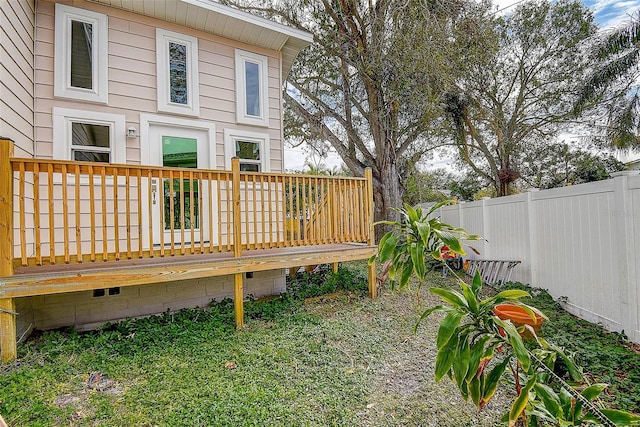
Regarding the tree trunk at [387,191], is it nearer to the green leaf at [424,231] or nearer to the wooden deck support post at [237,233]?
the wooden deck support post at [237,233]

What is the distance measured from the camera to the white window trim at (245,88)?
17.2 feet

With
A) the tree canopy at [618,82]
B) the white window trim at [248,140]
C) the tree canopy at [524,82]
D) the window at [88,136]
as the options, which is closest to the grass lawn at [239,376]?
the window at [88,136]

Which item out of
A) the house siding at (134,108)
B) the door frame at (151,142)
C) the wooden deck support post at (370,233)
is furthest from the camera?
the wooden deck support post at (370,233)

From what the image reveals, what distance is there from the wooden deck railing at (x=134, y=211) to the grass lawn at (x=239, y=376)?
3.15 feet

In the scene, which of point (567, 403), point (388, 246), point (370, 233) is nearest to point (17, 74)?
point (388, 246)

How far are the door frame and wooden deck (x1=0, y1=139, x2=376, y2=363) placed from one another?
104 millimetres

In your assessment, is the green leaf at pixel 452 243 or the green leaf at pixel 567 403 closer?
the green leaf at pixel 567 403

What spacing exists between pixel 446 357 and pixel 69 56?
5.34m

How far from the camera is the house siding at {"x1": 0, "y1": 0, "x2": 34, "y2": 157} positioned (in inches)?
123

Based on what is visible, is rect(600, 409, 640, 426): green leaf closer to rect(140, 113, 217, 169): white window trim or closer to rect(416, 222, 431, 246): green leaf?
rect(416, 222, 431, 246): green leaf

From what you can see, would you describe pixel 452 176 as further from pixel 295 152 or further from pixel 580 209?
pixel 580 209

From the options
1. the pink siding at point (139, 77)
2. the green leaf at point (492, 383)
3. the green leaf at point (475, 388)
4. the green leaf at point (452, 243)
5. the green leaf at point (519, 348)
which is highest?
the pink siding at point (139, 77)

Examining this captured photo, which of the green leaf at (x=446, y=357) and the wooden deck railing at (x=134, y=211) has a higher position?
the wooden deck railing at (x=134, y=211)

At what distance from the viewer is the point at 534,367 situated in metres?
1.35
